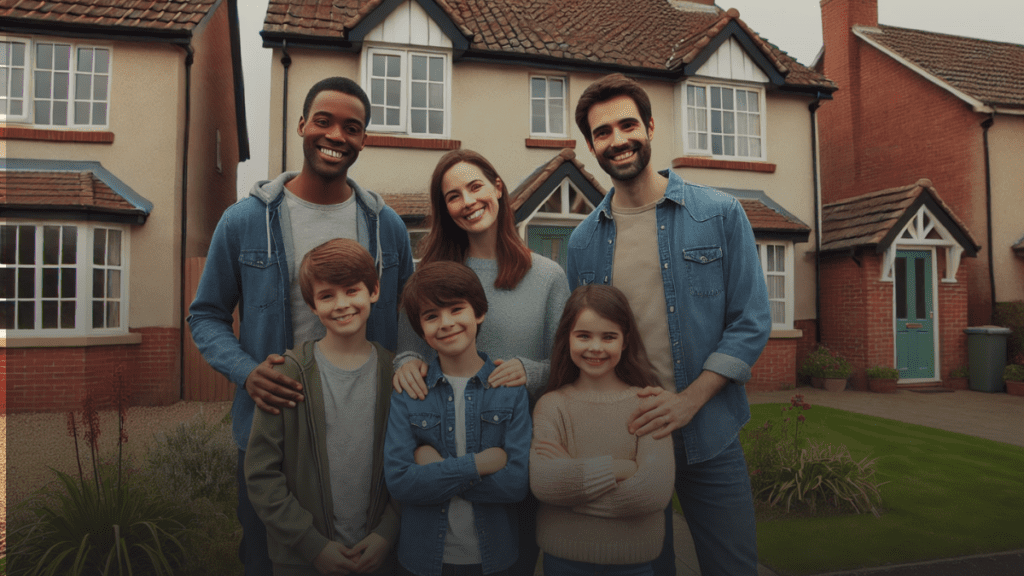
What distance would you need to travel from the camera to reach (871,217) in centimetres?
1077

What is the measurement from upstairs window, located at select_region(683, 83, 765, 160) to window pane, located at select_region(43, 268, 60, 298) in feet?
35.6

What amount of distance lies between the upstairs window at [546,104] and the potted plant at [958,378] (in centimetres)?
881

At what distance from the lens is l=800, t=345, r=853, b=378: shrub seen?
10.2 meters

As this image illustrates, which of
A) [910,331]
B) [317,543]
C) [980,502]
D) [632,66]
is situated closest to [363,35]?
[632,66]

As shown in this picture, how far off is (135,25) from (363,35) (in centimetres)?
361

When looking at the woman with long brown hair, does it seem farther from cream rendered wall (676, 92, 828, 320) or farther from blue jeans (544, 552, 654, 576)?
cream rendered wall (676, 92, 828, 320)

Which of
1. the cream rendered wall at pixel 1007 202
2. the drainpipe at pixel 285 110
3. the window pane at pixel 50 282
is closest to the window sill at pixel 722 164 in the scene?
the cream rendered wall at pixel 1007 202

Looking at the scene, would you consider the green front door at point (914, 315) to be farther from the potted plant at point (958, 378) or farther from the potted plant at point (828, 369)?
the potted plant at point (828, 369)

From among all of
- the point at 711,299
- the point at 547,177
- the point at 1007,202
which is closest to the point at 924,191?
the point at 1007,202

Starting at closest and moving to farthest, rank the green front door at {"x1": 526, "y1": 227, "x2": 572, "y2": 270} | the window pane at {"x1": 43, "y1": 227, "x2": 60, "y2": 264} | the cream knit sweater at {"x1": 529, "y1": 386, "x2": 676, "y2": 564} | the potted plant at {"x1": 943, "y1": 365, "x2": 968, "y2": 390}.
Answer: the cream knit sweater at {"x1": 529, "y1": 386, "x2": 676, "y2": 564}, the window pane at {"x1": 43, "y1": 227, "x2": 60, "y2": 264}, the green front door at {"x1": 526, "y1": 227, "x2": 572, "y2": 270}, the potted plant at {"x1": 943, "y1": 365, "x2": 968, "y2": 390}

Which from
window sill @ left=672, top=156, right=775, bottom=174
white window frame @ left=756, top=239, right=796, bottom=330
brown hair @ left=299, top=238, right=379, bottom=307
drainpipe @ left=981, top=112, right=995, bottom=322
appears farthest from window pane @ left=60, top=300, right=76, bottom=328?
drainpipe @ left=981, top=112, right=995, bottom=322

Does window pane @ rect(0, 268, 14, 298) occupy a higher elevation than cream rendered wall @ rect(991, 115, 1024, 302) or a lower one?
lower

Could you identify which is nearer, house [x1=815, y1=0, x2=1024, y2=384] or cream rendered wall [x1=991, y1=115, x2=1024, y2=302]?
house [x1=815, y1=0, x2=1024, y2=384]

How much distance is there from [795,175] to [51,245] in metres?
13.1
